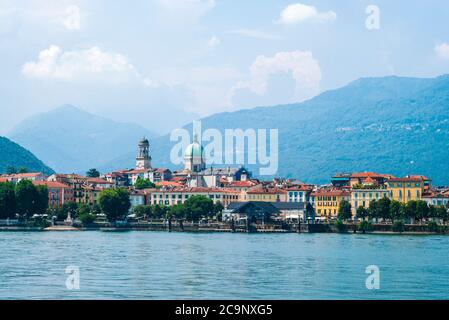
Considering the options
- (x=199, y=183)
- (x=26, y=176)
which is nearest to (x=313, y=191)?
(x=199, y=183)

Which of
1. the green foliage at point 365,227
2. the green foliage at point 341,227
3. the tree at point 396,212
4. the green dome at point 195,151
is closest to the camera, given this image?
the green foliage at point 365,227

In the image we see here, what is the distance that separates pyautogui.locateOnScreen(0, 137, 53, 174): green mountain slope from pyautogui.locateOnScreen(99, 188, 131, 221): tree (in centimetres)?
5116

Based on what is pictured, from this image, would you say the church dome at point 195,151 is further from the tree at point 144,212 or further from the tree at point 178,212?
the tree at point 178,212

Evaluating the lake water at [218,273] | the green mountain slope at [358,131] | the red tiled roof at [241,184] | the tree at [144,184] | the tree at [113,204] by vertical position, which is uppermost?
the green mountain slope at [358,131]

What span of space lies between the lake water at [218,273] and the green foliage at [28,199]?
30902 mm

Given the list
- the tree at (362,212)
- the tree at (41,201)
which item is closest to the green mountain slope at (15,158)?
the tree at (41,201)

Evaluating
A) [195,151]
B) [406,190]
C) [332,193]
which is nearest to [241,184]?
[332,193]

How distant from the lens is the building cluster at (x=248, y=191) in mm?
69688

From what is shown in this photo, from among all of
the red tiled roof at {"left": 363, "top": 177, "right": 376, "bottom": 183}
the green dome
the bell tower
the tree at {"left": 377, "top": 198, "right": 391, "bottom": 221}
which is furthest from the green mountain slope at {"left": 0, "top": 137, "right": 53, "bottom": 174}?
the tree at {"left": 377, "top": 198, "right": 391, "bottom": 221}

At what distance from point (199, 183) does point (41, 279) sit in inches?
2833

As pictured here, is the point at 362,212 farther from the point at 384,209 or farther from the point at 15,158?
the point at 15,158

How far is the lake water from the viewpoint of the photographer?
58.5ft

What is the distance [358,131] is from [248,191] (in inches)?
3779
